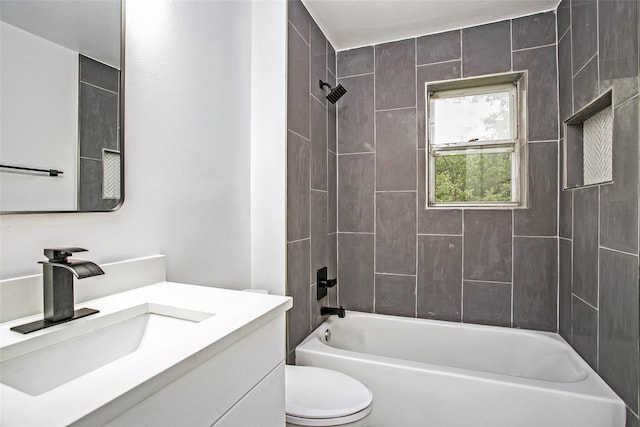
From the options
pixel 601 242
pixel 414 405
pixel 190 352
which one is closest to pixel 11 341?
pixel 190 352

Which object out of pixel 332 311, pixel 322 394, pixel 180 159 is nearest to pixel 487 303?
pixel 332 311

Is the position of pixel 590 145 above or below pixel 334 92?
below

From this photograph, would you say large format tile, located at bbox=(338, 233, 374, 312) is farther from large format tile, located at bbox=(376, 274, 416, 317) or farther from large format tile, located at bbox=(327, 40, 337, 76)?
large format tile, located at bbox=(327, 40, 337, 76)

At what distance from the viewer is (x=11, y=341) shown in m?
0.68

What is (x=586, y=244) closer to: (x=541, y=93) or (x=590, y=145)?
(x=590, y=145)

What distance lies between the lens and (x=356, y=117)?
263 centimetres

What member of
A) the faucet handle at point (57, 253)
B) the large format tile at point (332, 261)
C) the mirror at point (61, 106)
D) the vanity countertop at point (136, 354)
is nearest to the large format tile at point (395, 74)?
the large format tile at point (332, 261)

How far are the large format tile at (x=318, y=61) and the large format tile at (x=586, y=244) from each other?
1635 mm

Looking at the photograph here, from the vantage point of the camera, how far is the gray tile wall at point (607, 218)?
132 centimetres

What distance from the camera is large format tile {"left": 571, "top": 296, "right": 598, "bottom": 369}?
166cm

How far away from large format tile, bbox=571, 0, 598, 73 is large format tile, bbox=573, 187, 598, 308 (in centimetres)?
67

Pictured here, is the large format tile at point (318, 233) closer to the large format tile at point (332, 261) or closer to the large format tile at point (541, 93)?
the large format tile at point (332, 261)

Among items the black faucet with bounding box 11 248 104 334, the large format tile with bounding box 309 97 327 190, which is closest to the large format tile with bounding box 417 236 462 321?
the large format tile with bounding box 309 97 327 190

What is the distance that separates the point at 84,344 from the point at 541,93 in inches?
104
